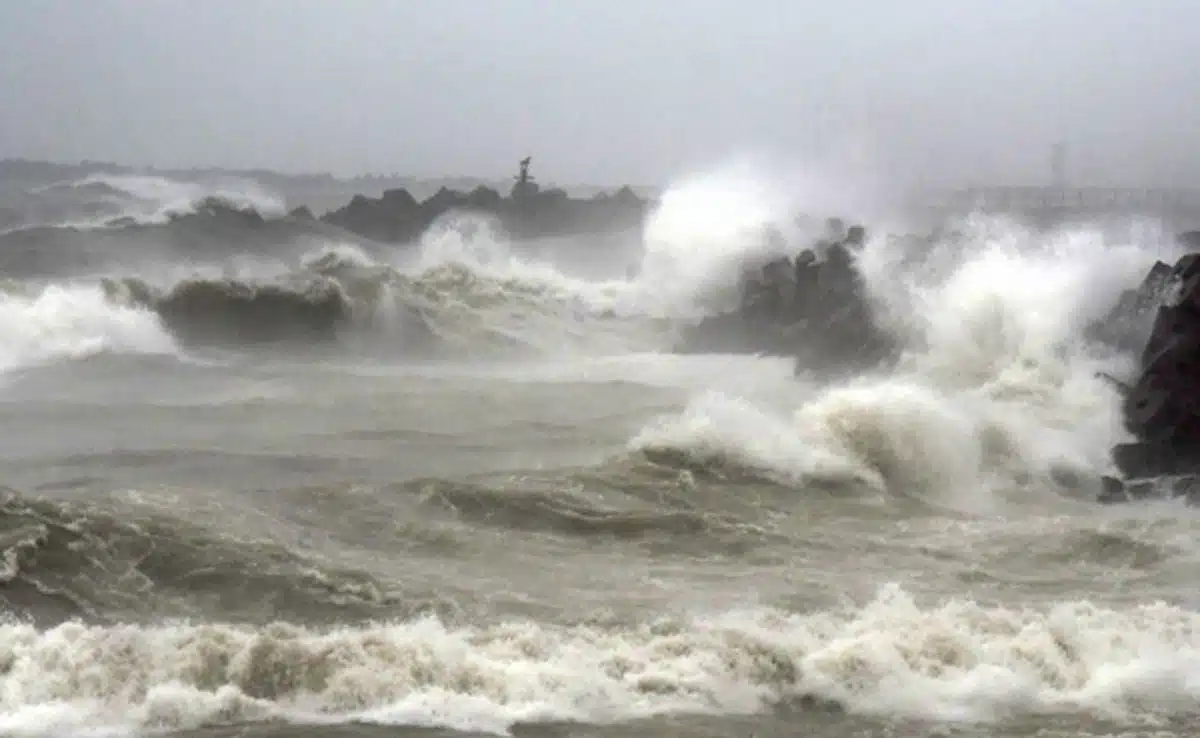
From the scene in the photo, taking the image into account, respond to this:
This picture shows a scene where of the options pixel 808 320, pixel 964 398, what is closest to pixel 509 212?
pixel 808 320

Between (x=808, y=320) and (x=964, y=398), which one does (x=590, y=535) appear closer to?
(x=964, y=398)

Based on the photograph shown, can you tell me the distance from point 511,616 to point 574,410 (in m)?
8.69

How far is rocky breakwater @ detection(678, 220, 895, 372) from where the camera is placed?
2058 centimetres

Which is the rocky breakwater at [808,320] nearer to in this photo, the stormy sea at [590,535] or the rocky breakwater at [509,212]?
the stormy sea at [590,535]

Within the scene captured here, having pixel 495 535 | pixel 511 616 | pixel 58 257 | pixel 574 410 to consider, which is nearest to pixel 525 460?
pixel 495 535

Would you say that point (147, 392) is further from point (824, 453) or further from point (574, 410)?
point (824, 453)

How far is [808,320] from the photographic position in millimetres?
23125

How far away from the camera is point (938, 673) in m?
7.58

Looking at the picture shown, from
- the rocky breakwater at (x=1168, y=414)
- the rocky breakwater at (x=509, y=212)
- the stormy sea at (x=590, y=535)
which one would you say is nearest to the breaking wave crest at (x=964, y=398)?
the stormy sea at (x=590, y=535)

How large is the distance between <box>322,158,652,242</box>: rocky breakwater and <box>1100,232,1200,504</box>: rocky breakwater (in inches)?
1489

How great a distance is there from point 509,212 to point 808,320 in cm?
3731

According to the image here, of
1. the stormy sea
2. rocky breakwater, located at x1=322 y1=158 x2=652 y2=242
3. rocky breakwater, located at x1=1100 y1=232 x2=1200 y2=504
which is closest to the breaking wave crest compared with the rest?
the stormy sea

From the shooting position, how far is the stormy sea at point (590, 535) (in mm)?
7035

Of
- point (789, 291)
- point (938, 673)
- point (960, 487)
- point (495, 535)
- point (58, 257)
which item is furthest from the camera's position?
point (58, 257)
